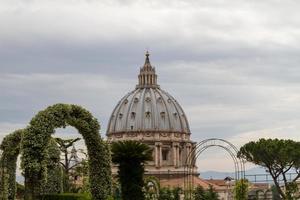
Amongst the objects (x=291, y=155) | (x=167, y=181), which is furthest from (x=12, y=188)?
(x=167, y=181)

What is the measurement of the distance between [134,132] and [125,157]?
10883 cm

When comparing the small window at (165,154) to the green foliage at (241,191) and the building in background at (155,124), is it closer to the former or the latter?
the building in background at (155,124)

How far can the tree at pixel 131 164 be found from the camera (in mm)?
41500

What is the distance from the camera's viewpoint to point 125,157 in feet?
137

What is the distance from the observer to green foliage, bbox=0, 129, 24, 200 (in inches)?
1362

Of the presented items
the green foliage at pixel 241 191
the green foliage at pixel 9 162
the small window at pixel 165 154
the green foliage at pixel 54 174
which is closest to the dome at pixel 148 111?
the small window at pixel 165 154

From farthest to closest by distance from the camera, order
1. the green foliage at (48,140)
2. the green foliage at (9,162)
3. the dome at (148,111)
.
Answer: the dome at (148,111), the green foliage at (9,162), the green foliage at (48,140)

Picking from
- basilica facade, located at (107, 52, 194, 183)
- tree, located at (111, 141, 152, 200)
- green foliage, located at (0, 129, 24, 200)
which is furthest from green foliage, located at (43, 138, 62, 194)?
basilica facade, located at (107, 52, 194, 183)

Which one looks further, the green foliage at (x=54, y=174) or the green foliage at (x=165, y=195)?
the green foliage at (x=165, y=195)

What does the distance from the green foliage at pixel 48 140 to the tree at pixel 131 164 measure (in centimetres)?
1203

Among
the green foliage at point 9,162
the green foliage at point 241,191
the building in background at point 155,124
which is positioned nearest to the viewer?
the green foliage at point 9,162

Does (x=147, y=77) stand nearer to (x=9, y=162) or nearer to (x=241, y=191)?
(x=241, y=191)

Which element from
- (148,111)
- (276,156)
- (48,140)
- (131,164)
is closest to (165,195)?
(276,156)

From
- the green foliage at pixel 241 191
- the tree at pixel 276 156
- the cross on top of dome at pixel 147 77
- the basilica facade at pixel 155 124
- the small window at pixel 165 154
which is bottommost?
the green foliage at pixel 241 191
